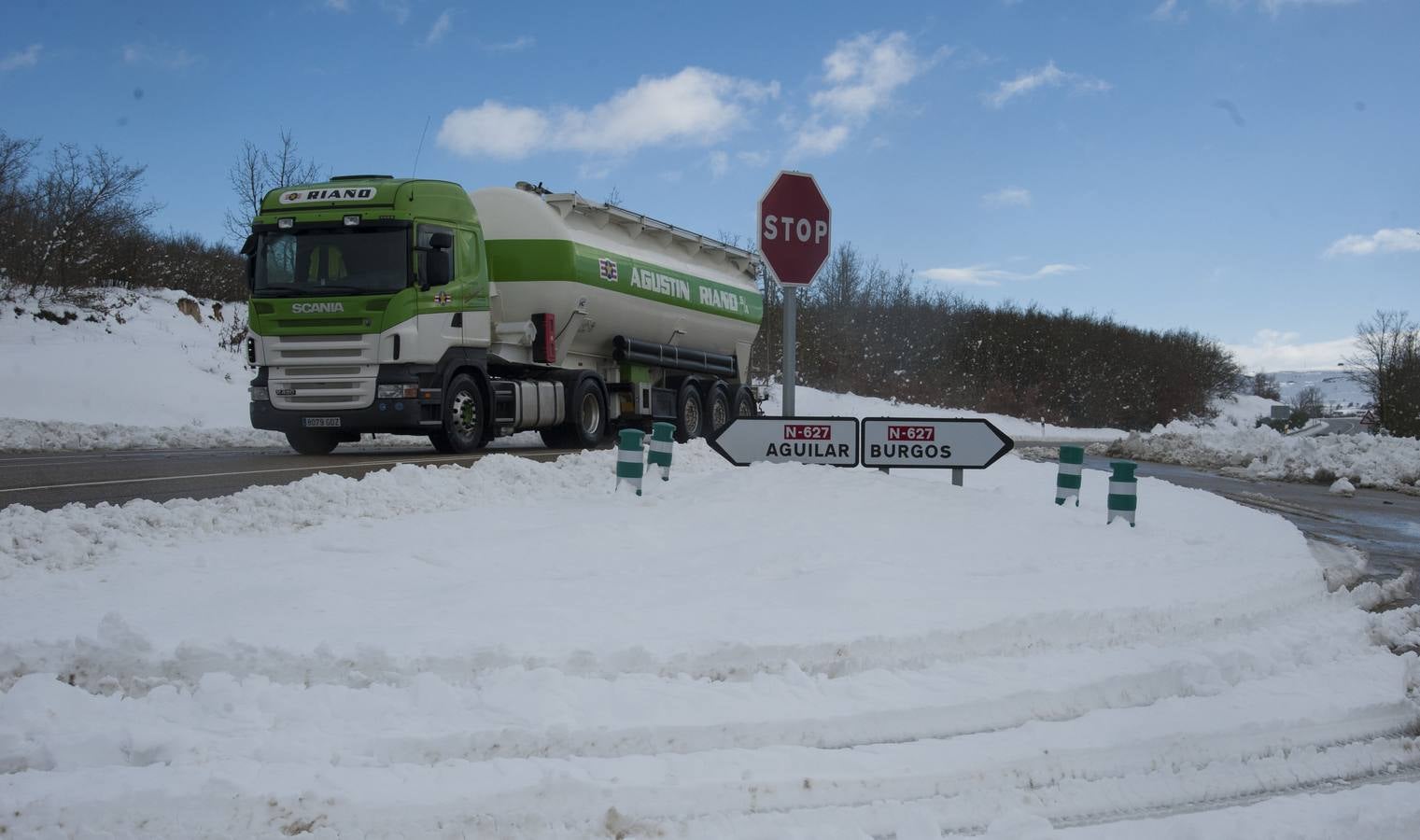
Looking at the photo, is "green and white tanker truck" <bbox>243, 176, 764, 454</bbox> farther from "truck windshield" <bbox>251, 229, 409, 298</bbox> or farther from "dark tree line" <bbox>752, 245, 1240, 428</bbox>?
"dark tree line" <bbox>752, 245, 1240, 428</bbox>

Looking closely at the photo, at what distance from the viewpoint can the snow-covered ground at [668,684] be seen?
3283mm

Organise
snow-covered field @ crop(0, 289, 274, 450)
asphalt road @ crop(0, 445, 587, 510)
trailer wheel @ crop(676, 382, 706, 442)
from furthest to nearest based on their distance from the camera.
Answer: trailer wheel @ crop(676, 382, 706, 442), snow-covered field @ crop(0, 289, 274, 450), asphalt road @ crop(0, 445, 587, 510)

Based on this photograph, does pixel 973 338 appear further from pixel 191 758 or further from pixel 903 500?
pixel 191 758

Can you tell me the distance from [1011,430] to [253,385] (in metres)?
32.7

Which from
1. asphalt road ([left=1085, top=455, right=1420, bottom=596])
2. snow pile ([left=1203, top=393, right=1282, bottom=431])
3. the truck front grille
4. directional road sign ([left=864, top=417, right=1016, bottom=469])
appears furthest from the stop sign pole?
snow pile ([left=1203, top=393, right=1282, bottom=431])

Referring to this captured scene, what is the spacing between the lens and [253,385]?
13688 millimetres

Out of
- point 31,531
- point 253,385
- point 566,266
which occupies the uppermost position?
point 566,266

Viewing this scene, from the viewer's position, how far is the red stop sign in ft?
Result: 30.6

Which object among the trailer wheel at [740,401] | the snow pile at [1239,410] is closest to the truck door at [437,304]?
the trailer wheel at [740,401]

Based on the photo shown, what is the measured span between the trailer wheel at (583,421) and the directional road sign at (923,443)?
796cm

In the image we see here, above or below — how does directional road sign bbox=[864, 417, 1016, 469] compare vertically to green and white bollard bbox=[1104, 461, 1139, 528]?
above

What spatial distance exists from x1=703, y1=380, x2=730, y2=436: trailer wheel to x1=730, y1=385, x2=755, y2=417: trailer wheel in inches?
5.8

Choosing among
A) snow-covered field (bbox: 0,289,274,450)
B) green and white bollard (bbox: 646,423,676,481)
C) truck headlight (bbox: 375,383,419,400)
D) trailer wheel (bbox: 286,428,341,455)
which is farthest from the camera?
snow-covered field (bbox: 0,289,274,450)

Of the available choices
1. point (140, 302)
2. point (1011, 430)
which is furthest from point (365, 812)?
point (1011, 430)
